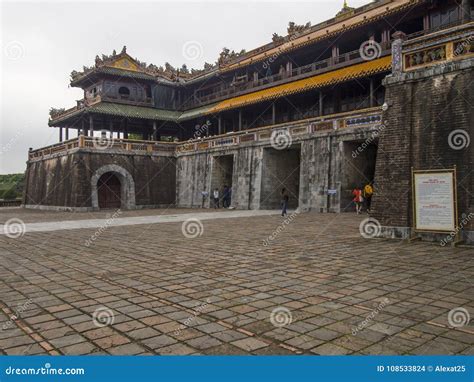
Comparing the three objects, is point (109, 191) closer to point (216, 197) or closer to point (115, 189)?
point (115, 189)

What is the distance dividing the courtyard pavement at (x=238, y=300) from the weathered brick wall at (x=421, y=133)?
1283 mm

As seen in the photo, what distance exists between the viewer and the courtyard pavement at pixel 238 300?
3.19m

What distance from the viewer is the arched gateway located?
27319 millimetres

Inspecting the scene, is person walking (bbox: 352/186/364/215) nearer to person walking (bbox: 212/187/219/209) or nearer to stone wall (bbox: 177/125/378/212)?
stone wall (bbox: 177/125/378/212)

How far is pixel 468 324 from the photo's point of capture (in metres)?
3.57

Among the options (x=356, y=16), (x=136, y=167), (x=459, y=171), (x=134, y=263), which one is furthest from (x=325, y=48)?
(x=134, y=263)

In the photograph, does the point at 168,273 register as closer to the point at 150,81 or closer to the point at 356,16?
the point at 356,16

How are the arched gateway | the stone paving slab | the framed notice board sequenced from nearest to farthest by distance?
the framed notice board < the stone paving slab < the arched gateway

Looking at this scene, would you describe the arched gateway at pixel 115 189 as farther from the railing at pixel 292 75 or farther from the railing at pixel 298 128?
the railing at pixel 292 75

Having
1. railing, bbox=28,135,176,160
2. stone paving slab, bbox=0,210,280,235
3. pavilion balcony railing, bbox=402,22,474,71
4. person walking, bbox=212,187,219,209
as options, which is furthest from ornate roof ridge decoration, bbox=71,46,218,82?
pavilion balcony railing, bbox=402,22,474,71

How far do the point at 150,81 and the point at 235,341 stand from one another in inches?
1305

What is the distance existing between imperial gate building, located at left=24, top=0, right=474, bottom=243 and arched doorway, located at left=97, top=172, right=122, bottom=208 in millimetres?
73

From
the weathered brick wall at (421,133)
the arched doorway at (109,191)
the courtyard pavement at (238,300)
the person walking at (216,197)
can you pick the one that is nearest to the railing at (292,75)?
the person walking at (216,197)

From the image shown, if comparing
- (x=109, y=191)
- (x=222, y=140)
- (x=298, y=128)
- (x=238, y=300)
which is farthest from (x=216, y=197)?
(x=238, y=300)
